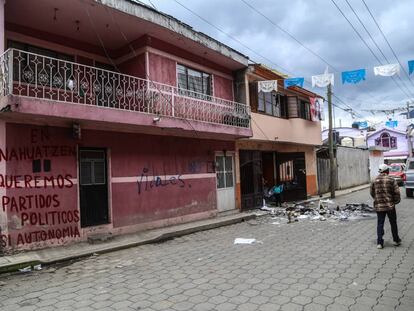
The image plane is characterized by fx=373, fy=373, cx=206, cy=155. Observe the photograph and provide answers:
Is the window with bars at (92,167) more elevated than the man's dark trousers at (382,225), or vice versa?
the window with bars at (92,167)

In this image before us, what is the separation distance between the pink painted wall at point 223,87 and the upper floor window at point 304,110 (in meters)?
6.29

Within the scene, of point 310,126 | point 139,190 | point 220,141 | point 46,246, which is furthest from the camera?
point 310,126

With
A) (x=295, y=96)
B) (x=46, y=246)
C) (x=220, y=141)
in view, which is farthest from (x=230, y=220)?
(x=295, y=96)

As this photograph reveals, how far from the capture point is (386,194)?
8.00 metres

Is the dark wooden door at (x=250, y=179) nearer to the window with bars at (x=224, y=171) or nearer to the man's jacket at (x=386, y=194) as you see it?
the window with bars at (x=224, y=171)

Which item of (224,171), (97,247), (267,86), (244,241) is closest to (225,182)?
(224,171)

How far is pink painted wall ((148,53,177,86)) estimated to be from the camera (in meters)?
11.5

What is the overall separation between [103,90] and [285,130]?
1061 centimetres

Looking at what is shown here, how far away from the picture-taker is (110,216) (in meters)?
10.1

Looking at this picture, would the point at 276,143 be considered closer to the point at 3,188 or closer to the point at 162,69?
the point at 162,69

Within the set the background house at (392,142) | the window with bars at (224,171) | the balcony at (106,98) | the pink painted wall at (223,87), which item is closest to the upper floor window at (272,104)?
the pink painted wall at (223,87)

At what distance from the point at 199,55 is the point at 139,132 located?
13.7 ft

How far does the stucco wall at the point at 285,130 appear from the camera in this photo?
1600 centimetres

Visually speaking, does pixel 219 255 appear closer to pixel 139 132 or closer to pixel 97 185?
pixel 97 185
